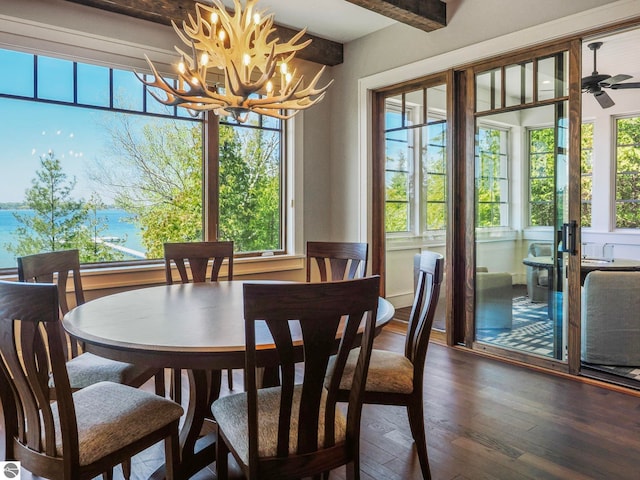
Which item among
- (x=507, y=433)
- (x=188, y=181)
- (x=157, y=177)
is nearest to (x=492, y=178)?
(x=507, y=433)

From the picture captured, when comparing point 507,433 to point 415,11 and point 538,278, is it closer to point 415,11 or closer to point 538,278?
point 538,278

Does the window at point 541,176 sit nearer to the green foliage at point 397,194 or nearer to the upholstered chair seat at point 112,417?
the green foliage at point 397,194

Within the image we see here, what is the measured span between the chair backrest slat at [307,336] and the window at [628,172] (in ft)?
20.1

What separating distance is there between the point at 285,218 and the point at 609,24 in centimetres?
302

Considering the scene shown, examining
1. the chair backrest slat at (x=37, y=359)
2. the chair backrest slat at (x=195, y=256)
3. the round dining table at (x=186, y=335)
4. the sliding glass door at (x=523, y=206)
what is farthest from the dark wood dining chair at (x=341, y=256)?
the chair backrest slat at (x=37, y=359)

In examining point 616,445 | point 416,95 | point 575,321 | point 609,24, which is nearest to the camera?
point 616,445

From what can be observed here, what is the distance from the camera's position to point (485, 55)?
3.44 m

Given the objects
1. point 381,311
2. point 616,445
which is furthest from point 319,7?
point 616,445

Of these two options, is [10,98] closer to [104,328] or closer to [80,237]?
[80,237]

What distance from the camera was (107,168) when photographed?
11.6ft

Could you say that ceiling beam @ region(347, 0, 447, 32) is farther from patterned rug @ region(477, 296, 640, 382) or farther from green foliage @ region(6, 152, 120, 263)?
green foliage @ region(6, 152, 120, 263)

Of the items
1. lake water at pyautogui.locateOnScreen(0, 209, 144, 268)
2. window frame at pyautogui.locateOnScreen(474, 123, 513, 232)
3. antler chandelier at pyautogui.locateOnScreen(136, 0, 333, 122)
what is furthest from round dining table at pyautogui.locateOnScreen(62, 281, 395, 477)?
window frame at pyautogui.locateOnScreen(474, 123, 513, 232)

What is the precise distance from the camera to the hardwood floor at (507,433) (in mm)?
1990

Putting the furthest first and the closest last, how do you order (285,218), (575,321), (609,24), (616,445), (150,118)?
(285,218), (150,118), (575,321), (609,24), (616,445)
